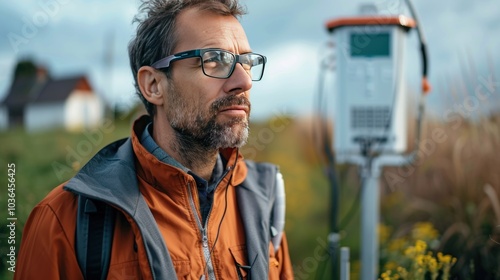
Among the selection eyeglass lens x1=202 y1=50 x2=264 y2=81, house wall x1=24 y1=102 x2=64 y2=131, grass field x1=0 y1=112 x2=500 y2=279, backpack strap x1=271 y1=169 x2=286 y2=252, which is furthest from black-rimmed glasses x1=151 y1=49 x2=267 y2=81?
house wall x1=24 y1=102 x2=64 y2=131

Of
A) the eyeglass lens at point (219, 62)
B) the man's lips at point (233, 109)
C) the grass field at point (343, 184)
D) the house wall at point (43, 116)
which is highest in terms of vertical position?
the eyeglass lens at point (219, 62)

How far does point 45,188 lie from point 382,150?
7.19 feet

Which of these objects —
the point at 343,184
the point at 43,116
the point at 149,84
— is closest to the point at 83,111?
the point at 43,116

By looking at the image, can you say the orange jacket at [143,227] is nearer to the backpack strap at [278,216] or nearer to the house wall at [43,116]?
the backpack strap at [278,216]

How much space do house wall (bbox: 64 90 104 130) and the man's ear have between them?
146 inches

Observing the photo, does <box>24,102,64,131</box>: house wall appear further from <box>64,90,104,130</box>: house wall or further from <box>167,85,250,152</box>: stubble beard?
<box>167,85,250,152</box>: stubble beard

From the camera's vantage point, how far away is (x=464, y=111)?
4656mm

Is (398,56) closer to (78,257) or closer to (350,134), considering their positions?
(350,134)

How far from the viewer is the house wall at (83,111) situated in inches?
223

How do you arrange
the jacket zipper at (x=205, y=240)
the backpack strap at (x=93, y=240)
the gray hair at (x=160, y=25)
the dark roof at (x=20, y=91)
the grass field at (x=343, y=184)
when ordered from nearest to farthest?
the backpack strap at (x=93, y=240) < the jacket zipper at (x=205, y=240) < the gray hair at (x=160, y=25) < the grass field at (x=343, y=184) < the dark roof at (x=20, y=91)

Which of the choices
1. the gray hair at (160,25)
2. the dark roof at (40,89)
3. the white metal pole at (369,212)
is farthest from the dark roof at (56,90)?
the gray hair at (160,25)

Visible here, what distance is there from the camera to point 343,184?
568cm

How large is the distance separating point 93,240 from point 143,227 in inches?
5.1

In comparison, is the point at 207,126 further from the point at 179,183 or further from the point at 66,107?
the point at 66,107
